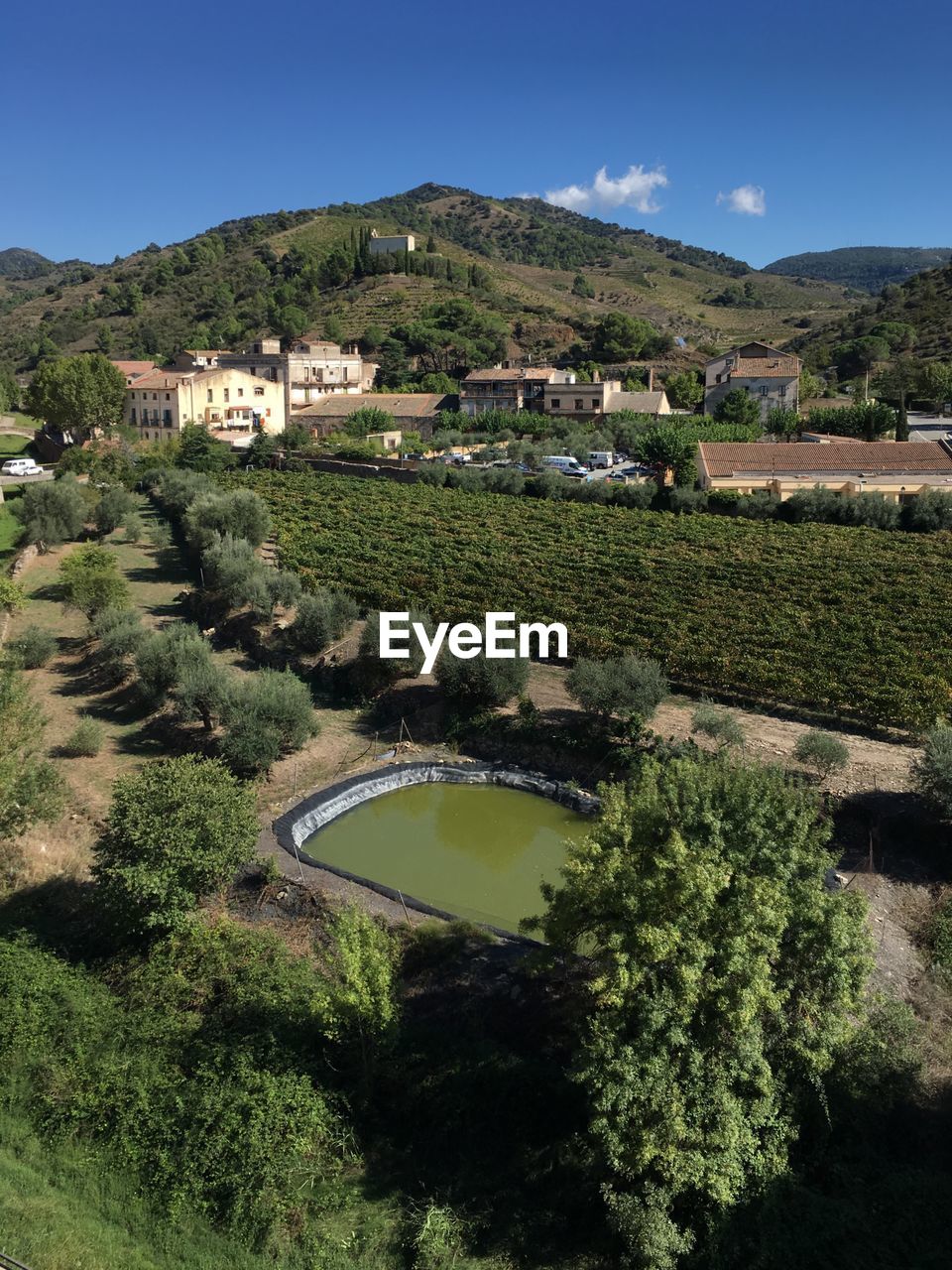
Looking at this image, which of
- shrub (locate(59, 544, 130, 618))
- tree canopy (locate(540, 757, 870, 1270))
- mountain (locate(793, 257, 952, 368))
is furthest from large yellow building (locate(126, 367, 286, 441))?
tree canopy (locate(540, 757, 870, 1270))

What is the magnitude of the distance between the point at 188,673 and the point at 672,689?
12396 mm

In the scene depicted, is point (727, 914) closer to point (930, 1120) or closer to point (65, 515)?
point (930, 1120)

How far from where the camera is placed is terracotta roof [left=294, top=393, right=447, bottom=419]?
74125 mm

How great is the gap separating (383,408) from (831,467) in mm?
40171

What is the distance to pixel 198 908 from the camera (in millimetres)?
13938

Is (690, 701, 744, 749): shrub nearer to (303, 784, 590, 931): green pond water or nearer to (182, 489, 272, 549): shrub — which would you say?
(303, 784, 590, 931): green pond water

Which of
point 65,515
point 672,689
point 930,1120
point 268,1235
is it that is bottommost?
point 268,1235

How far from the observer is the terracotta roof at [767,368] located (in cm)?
6775

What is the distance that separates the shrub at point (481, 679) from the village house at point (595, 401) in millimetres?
52798

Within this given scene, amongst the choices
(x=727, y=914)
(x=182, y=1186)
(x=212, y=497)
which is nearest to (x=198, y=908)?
(x=182, y=1186)

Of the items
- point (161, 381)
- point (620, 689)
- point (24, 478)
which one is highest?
point (161, 381)

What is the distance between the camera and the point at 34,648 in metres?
25.8

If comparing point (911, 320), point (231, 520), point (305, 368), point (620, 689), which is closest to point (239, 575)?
point (231, 520)

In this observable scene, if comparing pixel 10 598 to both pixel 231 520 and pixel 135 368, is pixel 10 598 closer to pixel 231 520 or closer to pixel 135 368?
pixel 231 520
